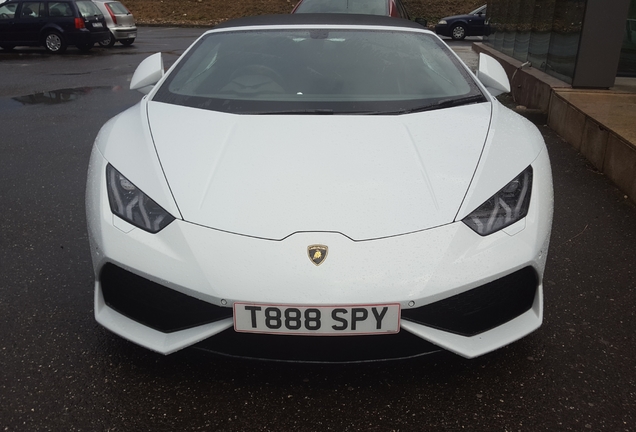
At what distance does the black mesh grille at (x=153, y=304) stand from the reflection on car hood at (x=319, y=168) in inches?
10.3

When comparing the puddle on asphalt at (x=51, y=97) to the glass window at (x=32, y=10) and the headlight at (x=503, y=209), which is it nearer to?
the headlight at (x=503, y=209)

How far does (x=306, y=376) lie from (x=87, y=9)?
16.0 meters

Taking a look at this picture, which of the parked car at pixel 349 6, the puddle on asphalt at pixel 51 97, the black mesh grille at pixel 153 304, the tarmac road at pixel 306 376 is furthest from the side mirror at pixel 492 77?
the puddle on asphalt at pixel 51 97

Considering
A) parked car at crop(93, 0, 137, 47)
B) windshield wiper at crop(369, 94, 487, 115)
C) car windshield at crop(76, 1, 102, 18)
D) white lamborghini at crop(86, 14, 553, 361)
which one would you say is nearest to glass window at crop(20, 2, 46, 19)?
car windshield at crop(76, 1, 102, 18)

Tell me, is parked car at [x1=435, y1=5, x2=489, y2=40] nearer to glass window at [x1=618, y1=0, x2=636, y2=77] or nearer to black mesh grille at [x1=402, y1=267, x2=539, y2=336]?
glass window at [x1=618, y1=0, x2=636, y2=77]

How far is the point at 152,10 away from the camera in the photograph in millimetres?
30812

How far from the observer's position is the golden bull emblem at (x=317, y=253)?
1.96m

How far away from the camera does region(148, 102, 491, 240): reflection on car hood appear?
2082 mm

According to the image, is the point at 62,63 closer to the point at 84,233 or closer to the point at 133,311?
the point at 84,233

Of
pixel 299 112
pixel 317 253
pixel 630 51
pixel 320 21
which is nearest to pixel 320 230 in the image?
pixel 317 253

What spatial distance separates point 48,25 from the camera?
Result: 51.1ft

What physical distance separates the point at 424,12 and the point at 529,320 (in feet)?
99.0

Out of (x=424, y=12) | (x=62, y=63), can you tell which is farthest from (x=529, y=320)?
(x=424, y=12)

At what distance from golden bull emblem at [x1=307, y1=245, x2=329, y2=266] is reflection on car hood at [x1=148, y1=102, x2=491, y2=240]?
8 cm
